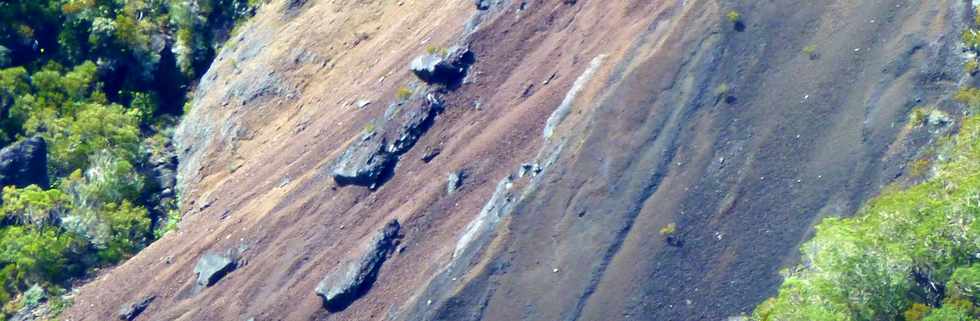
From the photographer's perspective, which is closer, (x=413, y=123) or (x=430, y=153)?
(x=430, y=153)

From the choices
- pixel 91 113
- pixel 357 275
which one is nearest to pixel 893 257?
pixel 357 275

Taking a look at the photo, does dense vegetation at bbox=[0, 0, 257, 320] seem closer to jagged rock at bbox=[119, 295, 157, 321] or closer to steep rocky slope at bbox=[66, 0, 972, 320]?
steep rocky slope at bbox=[66, 0, 972, 320]

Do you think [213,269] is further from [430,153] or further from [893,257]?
[893,257]

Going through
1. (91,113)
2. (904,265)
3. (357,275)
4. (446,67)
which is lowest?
(904,265)

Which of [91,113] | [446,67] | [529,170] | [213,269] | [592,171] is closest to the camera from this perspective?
[592,171]

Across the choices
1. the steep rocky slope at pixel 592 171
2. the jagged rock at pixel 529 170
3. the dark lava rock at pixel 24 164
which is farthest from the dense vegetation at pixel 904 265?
the dark lava rock at pixel 24 164

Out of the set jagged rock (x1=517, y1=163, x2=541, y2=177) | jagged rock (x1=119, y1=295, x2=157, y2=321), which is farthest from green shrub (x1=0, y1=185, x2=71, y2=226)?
jagged rock (x1=517, y1=163, x2=541, y2=177)
